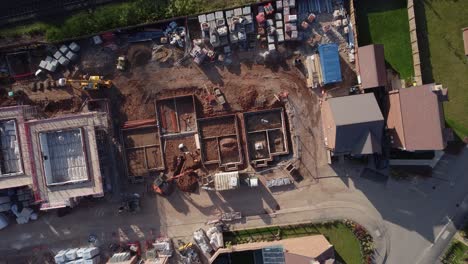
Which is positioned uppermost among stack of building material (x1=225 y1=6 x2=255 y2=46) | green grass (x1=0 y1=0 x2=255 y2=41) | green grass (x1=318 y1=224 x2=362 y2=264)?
green grass (x1=0 y1=0 x2=255 y2=41)

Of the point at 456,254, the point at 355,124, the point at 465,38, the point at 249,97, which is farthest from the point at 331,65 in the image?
the point at 456,254

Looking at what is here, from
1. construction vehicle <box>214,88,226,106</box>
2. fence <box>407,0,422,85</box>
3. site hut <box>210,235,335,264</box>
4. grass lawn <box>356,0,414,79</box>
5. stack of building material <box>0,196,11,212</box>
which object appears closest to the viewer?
site hut <box>210,235,335,264</box>

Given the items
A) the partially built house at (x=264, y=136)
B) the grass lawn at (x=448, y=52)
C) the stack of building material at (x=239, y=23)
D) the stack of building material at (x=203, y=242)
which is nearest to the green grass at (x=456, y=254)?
the grass lawn at (x=448, y=52)

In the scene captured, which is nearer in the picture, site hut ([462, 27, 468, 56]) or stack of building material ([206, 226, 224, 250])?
A: site hut ([462, 27, 468, 56])

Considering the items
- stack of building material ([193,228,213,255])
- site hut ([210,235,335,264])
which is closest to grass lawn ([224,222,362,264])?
site hut ([210,235,335,264])

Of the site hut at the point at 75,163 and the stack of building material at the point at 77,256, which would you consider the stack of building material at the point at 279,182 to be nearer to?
the site hut at the point at 75,163

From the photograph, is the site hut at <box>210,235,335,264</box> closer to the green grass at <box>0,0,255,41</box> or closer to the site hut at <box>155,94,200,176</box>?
the site hut at <box>155,94,200,176</box>
